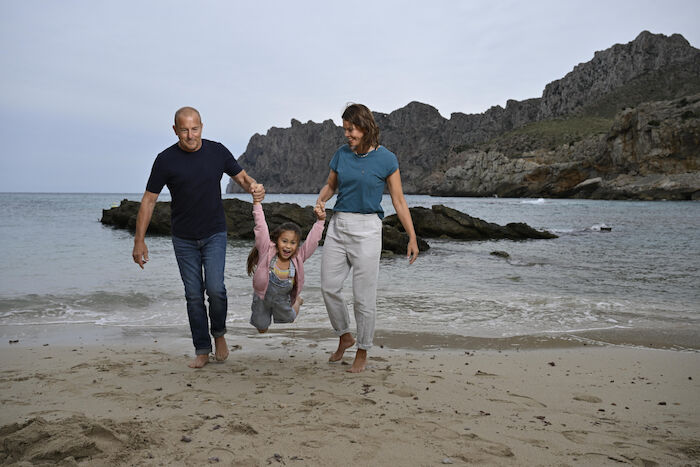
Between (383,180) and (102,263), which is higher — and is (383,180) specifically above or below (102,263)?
above

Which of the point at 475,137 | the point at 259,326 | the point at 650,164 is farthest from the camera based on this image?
the point at 475,137

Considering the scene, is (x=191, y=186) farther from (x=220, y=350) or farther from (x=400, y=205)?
(x=400, y=205)

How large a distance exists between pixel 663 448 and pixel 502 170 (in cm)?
10130

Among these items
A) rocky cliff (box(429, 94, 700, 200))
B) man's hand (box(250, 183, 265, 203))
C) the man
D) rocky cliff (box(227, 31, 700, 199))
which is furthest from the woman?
rocky cliff (box(227, 31, 700, 199))

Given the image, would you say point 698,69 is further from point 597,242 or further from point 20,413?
point 20,413

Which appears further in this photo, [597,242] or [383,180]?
[597,242]

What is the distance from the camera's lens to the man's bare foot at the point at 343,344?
4703 millimetres

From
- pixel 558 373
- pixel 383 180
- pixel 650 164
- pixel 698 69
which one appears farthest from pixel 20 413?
pixel 698 69

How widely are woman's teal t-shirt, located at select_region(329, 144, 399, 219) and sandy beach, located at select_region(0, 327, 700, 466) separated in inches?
57.6

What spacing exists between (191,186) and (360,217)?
1.49 meters

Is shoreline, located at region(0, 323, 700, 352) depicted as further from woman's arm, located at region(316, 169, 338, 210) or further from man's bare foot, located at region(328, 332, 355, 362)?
woman's arm, located at region(316, 169, 338, 210)

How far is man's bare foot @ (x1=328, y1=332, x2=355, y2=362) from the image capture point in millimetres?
4703

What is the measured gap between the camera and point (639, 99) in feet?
344

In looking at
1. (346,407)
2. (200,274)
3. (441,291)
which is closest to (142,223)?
(200,274)
